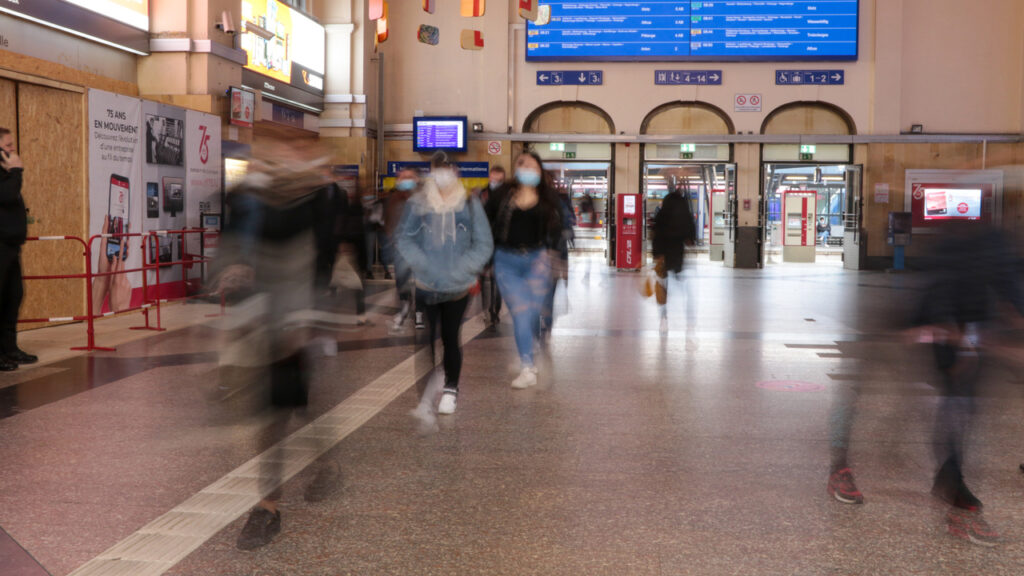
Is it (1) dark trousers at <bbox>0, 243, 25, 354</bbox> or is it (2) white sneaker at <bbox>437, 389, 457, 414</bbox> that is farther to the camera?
(1) dark trousers at <bbox>0, 243, 25, 354</bbox>

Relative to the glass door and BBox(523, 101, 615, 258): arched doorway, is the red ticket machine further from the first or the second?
BBox(523, 101, 615, 258): arched doorway

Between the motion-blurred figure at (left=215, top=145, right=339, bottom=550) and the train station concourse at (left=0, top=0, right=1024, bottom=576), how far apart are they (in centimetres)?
1

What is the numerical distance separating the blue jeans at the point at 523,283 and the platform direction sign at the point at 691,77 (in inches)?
741

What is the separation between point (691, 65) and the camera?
1001 inches

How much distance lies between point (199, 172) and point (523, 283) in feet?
27.7

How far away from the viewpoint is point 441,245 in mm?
6039

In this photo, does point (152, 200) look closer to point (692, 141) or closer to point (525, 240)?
point (525, 240)

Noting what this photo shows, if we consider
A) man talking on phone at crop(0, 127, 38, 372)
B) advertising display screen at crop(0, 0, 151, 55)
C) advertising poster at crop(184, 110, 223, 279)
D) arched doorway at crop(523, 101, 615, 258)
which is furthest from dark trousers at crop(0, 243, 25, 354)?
arched doorway at crop(523, 101, 615, 258)

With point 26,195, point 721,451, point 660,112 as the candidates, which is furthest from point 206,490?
point 660,112

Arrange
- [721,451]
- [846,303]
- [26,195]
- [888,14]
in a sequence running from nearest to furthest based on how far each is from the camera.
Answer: [721,451]
[26,195]
[846,303]
[888,14]

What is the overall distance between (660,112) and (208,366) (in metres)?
19.5

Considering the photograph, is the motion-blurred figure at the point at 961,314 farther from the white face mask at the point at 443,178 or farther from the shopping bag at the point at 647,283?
the shopping bag at the point at 647,283

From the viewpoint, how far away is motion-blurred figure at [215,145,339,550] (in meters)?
4.19

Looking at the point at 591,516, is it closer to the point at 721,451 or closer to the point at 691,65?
the point at 721,451
